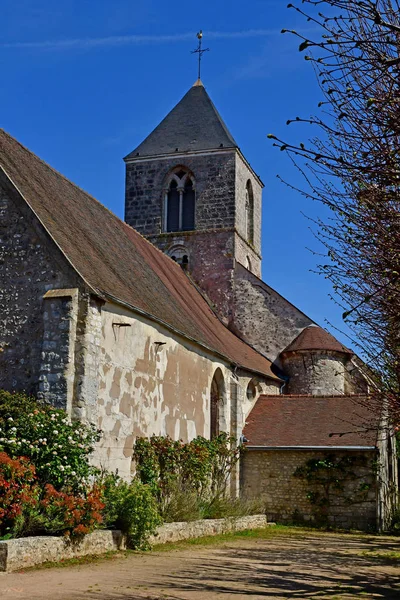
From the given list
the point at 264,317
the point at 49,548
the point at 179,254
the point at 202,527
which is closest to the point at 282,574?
the point at 49,548

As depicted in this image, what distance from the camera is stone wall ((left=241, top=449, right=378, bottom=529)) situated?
1814cm

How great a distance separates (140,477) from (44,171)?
23.2 feet

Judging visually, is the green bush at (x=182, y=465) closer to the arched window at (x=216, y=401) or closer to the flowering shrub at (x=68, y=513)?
the arched window at (x=216, y=401)

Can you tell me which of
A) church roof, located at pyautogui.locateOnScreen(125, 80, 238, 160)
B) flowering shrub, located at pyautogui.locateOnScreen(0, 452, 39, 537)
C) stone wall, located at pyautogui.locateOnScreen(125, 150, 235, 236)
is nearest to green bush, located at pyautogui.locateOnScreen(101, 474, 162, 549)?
flowering shrub, located at pyautogui.locateOnScreen(0, 452, 39, 537)

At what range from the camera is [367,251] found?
8.45 m

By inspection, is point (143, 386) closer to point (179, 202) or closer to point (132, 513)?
point (132, 513)

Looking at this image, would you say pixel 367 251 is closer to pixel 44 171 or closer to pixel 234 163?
pixel 44 171

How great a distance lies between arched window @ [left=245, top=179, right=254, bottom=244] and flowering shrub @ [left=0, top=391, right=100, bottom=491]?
17.5m

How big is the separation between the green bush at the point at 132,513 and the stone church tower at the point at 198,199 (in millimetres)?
13702

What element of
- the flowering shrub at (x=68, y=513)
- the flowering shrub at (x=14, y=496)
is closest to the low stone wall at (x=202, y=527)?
the flowering shrub at (x=68, y=513)

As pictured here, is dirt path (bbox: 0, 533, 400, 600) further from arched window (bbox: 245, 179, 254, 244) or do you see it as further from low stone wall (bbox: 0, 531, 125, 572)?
arched window (bbox: 245, 179, 254, 244)

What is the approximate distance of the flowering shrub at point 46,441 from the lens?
37.1 ft

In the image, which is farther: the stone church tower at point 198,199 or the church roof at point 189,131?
the church roof at point 189,131

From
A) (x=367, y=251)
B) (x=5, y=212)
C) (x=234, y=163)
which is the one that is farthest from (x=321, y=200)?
(x=234, y=163)
